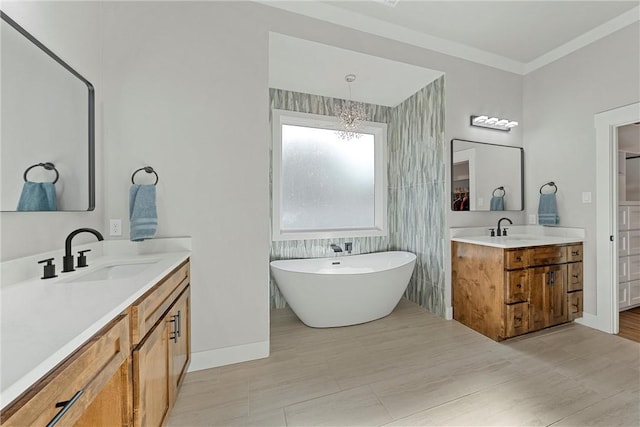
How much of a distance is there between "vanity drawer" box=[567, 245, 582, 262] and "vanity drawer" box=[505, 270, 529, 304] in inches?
→ 26.0

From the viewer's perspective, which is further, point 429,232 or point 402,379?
point 429,232

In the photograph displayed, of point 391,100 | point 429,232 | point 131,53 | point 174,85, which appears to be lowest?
point 429,232

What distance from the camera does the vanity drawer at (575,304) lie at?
270 cm

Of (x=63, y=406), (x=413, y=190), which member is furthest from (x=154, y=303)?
(x=413, y=190)

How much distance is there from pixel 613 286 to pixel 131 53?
4622 mm

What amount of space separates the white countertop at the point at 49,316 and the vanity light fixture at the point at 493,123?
336cm

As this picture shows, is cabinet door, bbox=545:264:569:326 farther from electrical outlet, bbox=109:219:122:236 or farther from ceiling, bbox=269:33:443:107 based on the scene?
electrical outlet, bbox=109:219:122:236

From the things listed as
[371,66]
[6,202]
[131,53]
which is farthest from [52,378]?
[371,66]

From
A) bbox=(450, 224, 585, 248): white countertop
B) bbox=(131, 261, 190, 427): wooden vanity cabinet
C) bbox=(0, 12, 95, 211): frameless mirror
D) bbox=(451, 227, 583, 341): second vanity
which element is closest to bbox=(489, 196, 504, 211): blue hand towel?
bbox=(450, 224, 585, 248): white countertop

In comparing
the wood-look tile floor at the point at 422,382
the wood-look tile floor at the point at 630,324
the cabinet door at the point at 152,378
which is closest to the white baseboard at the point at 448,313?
the wood-look tile floor at the point at 422,382

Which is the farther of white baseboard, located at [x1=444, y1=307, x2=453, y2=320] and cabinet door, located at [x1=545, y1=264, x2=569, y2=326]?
white baseboard, located at [x1=444, y1=307, x2=453, y2=320]

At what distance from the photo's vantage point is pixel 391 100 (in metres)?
3.61

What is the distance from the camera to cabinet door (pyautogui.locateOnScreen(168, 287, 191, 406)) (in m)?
1.48

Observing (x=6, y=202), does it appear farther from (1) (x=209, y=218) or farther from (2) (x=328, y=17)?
(2) (x=328, y=17)
